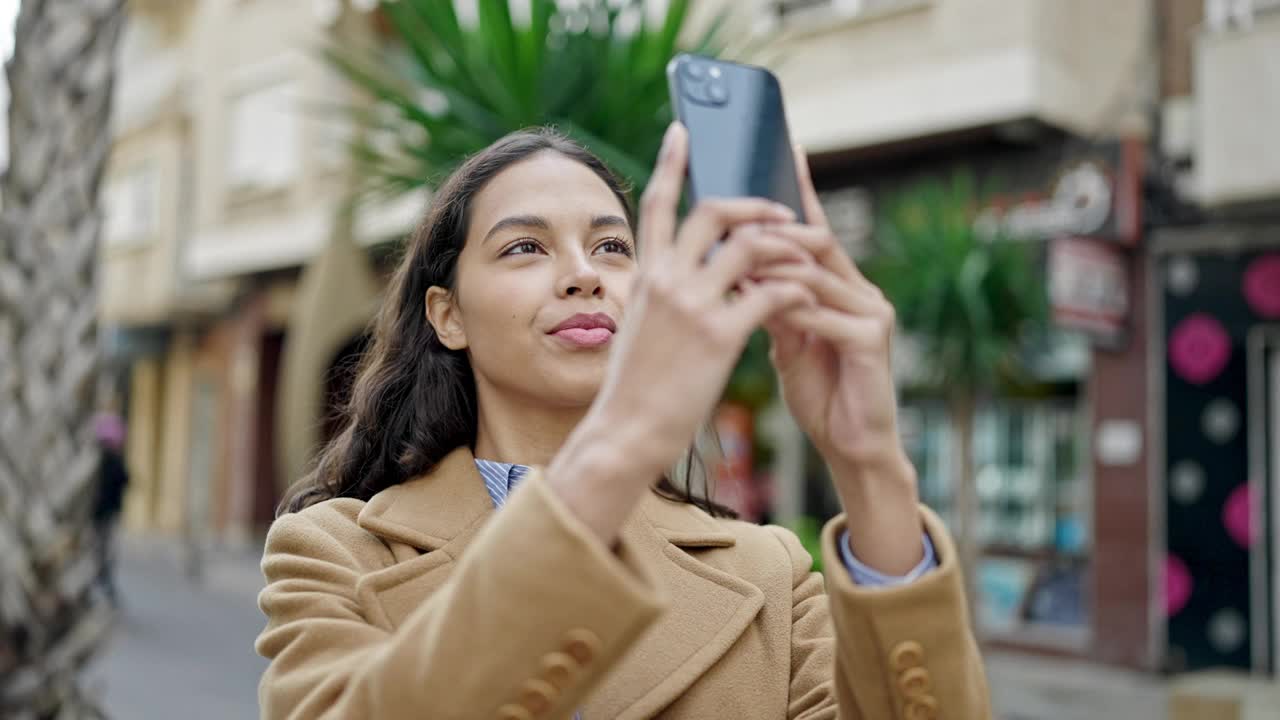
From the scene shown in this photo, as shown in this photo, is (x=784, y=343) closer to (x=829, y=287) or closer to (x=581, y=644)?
(x=829, y=287)

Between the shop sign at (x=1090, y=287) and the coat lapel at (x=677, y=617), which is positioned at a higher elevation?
the coat lapel at (x=677, y=617)

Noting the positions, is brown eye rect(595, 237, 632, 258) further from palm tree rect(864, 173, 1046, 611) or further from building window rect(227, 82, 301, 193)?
building window rect(227, 82, 301, 193)

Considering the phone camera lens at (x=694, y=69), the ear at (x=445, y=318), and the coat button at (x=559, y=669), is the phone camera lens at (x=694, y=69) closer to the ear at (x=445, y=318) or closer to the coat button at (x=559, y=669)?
the coat button at (x=559, y=669)

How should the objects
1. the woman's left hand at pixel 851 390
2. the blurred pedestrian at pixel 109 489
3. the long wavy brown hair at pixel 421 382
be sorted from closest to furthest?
the woman's left hand at pixel 851 390 < the long wavy brown hair at pixel 421 382 < the blurred pedestrian at pixel 109 489

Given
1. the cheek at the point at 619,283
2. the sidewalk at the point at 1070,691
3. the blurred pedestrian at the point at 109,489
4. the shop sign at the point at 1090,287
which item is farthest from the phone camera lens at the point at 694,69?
the blurred pedestrian at the point at 109,489

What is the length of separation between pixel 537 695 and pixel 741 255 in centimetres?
49

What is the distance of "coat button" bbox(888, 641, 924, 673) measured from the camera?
56.4 inches

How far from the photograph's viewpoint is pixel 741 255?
1.19 m

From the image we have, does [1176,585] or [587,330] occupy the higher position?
[587,330]

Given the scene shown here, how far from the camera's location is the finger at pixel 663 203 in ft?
3.92

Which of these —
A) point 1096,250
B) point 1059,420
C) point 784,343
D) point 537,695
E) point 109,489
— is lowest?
point 1059,420

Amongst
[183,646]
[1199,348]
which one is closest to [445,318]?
[1199,348]

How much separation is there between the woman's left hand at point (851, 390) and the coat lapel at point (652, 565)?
441 mm

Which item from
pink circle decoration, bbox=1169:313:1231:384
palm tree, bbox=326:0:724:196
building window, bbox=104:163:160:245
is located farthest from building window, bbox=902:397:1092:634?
building window, bbox=104:163:160:245
